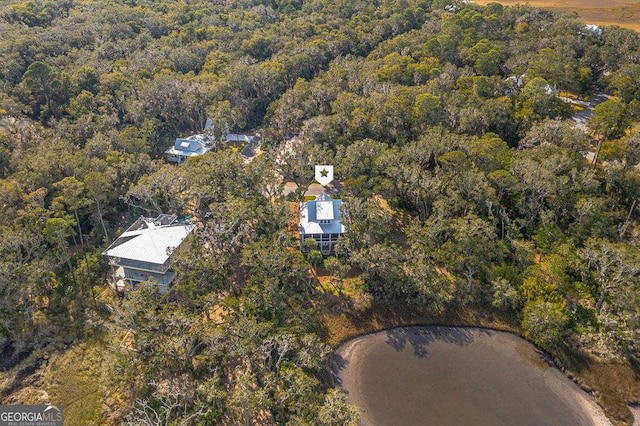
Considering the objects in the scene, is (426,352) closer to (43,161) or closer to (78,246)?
(78,246)

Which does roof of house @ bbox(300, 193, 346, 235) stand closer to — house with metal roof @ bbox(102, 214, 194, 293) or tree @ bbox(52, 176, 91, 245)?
house with metal roof @ bbox(102, 214, 194, 293)

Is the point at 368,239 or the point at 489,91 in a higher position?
the point at 489,91

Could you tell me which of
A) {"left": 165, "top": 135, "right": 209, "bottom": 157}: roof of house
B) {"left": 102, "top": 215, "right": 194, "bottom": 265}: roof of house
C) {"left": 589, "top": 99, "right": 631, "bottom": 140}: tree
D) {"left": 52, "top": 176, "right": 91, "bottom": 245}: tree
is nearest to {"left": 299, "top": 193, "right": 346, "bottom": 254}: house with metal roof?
{"left": 102, "top": 215, "right": 194, "bottom": 265}: roof of house

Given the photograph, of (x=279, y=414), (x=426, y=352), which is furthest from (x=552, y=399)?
(x=279, y=414)

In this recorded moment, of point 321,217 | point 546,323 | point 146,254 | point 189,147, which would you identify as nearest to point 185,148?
point 189,147

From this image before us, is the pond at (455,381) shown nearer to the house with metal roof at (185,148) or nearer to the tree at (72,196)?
the tree at (72,196)

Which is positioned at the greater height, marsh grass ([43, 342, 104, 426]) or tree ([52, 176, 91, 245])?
tree ([52, 176, 91, 245])
